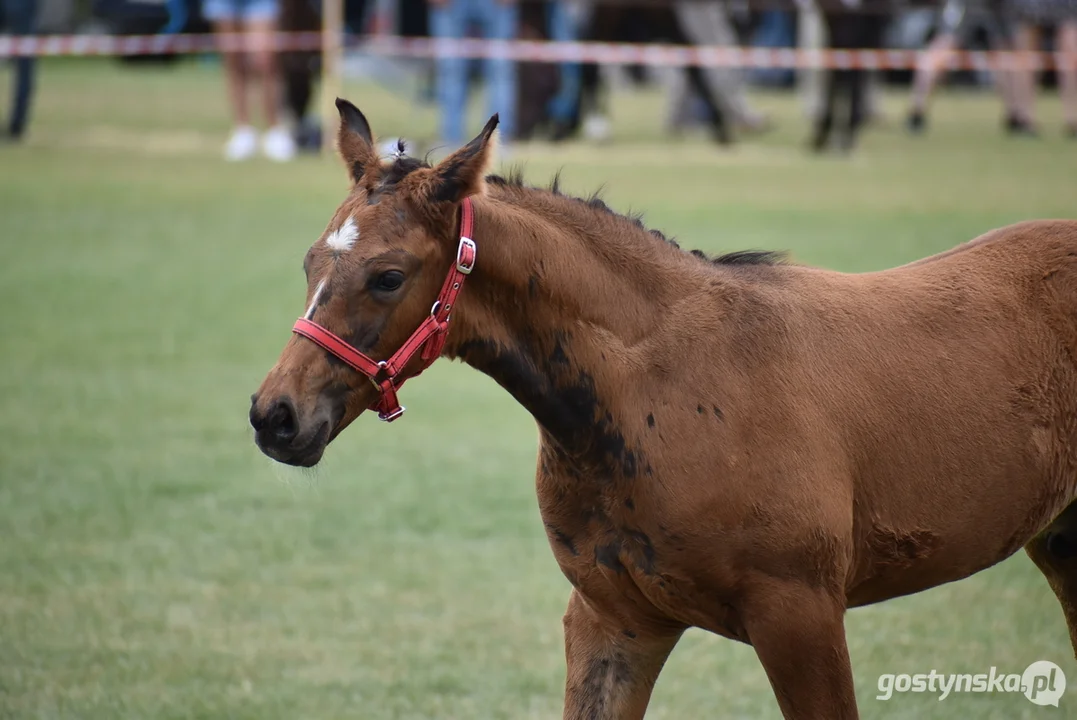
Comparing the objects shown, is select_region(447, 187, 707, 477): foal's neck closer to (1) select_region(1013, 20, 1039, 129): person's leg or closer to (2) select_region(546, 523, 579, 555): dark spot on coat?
(2) select_region(546, 523, 579, 555): dark spot on coat

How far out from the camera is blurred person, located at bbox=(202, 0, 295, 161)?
56.2 feet

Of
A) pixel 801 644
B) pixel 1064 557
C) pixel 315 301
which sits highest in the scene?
pixel 315 301

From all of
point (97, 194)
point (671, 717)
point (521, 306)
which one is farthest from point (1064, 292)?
point (97, 194)

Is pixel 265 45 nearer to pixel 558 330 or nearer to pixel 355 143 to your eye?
pixel 355 143

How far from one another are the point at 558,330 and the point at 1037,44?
64.5 ft

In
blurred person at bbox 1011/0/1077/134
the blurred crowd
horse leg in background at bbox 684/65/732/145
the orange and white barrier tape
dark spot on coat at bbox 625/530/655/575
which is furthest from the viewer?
blurred person at bbox 1011/0/1077/134

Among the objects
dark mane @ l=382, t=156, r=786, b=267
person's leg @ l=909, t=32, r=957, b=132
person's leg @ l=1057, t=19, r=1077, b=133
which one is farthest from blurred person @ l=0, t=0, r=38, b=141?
dark mane @ l=382, t=156, r=786, b=267

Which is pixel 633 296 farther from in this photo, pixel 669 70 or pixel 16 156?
pixel 669 70

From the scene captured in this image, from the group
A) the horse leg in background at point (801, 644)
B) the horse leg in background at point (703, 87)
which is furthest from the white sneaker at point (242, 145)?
the horse leg in background at point (801, 644)

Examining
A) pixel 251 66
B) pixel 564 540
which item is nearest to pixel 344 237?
pixel 564 540

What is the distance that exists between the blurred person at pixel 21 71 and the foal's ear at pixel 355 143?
15624mm

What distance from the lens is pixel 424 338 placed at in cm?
340

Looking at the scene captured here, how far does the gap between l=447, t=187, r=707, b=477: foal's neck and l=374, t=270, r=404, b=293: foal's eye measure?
21 cm

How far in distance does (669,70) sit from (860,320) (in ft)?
61.4
